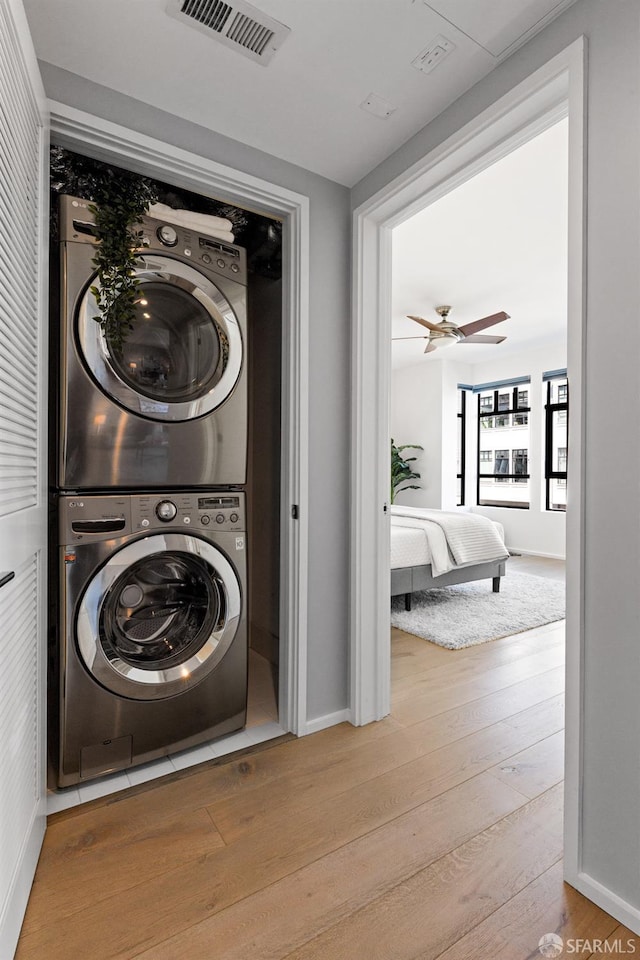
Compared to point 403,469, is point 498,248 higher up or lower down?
higher up

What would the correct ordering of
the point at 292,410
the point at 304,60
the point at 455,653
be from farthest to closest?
the point at 455,653, the point at 292,410, the point at 304,60

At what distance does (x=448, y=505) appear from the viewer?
23.0 ft

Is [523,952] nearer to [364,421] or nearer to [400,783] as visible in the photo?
[400,783]

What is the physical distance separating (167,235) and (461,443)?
240 inches

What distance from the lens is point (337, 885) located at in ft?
4.47

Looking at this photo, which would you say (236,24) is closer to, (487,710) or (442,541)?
(487,710)

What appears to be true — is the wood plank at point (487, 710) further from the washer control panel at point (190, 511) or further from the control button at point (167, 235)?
the control button at point (167, 235)

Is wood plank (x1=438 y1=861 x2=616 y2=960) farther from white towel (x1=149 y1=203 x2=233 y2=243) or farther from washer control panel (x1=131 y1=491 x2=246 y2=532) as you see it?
white towel (x1=149 y1=203 x2=233 y2=243)

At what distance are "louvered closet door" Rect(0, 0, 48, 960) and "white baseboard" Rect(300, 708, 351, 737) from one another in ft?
3.22

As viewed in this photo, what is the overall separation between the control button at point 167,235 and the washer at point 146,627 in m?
0.92

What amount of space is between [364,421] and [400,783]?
138cm

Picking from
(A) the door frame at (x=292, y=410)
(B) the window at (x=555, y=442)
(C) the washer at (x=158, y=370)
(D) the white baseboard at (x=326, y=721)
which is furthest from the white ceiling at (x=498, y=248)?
(D) the white baseboard at (x=326, y=721)

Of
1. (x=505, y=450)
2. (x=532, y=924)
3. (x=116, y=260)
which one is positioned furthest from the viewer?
(x=505, y=450)

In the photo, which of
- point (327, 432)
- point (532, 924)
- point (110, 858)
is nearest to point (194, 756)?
point (110, 858)
